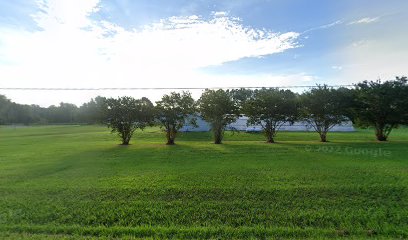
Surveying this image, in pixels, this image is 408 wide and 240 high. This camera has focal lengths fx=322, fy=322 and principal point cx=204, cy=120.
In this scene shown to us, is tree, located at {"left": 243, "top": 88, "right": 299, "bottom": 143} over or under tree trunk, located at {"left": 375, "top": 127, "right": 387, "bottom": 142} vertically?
over

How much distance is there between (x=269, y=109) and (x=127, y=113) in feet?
37.5

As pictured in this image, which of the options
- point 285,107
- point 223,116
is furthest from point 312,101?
point 223,116

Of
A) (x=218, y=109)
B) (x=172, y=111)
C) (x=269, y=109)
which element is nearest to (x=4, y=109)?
(x=172, y=111)

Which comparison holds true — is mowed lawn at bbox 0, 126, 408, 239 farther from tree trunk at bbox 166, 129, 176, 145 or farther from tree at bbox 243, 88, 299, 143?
tree at bbox 243, 88, 299, 143

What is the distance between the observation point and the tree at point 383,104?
25172mm

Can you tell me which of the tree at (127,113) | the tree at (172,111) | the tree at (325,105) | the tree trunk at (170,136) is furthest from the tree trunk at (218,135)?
the tree at (325,105)

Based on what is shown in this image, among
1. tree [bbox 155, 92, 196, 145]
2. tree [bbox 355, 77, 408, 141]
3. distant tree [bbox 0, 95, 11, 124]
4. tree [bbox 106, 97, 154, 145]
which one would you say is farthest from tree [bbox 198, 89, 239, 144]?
distant tree [bbox 0, 95, 11, 124]

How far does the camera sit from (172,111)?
84.4 ft

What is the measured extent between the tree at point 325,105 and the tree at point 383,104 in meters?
1.25

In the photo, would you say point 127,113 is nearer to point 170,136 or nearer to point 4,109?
point 170,136

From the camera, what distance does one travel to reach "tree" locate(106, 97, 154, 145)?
25.5 metres

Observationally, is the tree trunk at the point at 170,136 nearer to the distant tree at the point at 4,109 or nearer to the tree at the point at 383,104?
the tree at the point at 383,104

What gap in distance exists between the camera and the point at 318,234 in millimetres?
5586

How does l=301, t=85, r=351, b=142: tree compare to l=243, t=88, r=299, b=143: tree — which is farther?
l=243, t=88, r=299, b=143: tree
